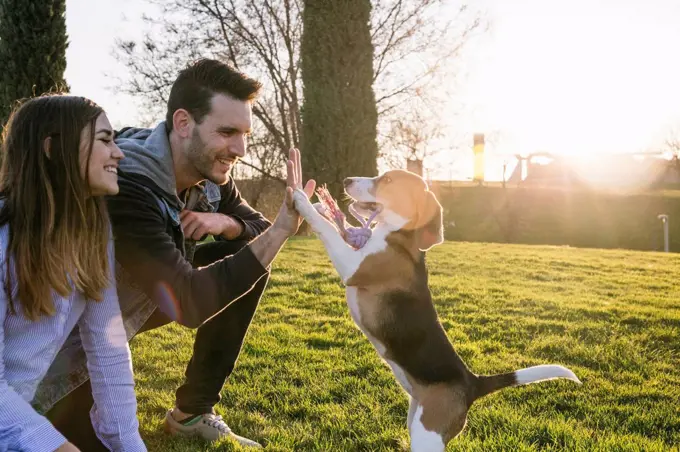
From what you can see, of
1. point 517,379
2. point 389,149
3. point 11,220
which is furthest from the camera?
point 389,149

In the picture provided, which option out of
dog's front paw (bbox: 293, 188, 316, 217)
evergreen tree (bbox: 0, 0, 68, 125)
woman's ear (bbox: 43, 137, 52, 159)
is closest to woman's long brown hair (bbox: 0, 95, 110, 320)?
woman's ear (bbox: 43, 137, 52, 159)

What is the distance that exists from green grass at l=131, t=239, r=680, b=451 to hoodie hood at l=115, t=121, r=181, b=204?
1460 mm

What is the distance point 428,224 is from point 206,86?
4.49 ft

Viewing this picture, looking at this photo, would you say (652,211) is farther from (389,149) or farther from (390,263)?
(390,263)

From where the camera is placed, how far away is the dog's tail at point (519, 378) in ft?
9.39

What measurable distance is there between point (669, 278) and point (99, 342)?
977 cm

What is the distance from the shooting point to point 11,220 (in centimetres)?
223

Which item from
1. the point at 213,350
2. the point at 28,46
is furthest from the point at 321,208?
the point at 28,46

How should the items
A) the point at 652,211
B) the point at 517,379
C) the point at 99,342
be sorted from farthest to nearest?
the point at 652,211 → the point at 517,379 → the point at 99,342

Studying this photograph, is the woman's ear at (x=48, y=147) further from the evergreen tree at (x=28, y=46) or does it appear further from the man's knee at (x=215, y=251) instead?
the evergreen tree at (x=28, y=46)

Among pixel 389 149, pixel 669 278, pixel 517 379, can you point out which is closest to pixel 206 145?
pixel 517 379

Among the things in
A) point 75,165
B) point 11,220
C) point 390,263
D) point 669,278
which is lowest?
point 669,278

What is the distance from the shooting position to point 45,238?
2256 mm

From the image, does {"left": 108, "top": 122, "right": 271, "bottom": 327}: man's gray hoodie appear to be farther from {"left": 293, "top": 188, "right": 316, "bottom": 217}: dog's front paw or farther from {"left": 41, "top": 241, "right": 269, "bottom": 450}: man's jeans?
{"left": 41, "top": 241, "right": 269, "bottom": 450}: man's jeans
